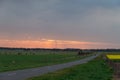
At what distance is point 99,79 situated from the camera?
2959 cm

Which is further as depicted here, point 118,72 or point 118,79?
point 118,72

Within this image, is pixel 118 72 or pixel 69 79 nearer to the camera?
pixel 69 79

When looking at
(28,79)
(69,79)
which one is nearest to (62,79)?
(69,79)

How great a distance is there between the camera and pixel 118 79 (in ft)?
100

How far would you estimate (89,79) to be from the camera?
29.5 m

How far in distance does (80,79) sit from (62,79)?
164cm

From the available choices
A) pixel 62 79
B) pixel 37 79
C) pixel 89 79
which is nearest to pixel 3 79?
pixel 37 79

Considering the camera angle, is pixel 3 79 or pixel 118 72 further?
pixel 118 72

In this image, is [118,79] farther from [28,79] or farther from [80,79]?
[28,79]

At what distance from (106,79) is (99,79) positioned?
552 mm

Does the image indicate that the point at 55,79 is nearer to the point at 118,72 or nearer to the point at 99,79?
the point at 99,79

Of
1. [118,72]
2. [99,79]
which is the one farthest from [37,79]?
[118,72]

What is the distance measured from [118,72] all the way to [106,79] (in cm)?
810

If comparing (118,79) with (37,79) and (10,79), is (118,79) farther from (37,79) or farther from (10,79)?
(10,79)
